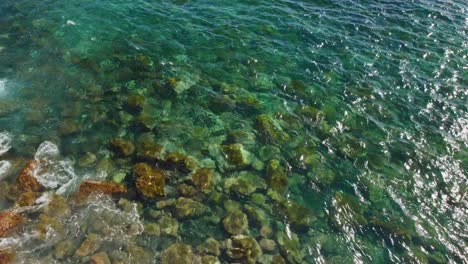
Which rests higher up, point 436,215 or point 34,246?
point 436,215

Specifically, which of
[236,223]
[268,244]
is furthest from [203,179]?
[268,244]

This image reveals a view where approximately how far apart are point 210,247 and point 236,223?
135 centimetres

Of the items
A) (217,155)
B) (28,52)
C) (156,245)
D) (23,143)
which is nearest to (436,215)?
(217,155)

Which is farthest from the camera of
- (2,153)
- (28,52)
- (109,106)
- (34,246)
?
(28,52)

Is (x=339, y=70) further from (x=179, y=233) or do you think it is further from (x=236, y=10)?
(x=179, y=233)

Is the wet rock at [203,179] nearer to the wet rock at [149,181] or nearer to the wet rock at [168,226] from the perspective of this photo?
the wet rock at [149,181]

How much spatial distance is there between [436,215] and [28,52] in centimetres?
2286

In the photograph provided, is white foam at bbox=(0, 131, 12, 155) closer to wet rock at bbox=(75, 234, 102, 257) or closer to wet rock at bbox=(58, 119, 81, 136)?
wet rock at bbox=(58, 119, 81, 136)

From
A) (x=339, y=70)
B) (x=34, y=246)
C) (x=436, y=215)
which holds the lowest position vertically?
(x=34, y=246)

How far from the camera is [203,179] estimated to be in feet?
48.6

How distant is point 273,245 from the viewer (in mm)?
13133

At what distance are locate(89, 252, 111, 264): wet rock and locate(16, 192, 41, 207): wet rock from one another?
3593 mm

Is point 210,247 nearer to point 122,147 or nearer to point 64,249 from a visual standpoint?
point 64,249

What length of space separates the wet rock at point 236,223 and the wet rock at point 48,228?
19.3 ft
